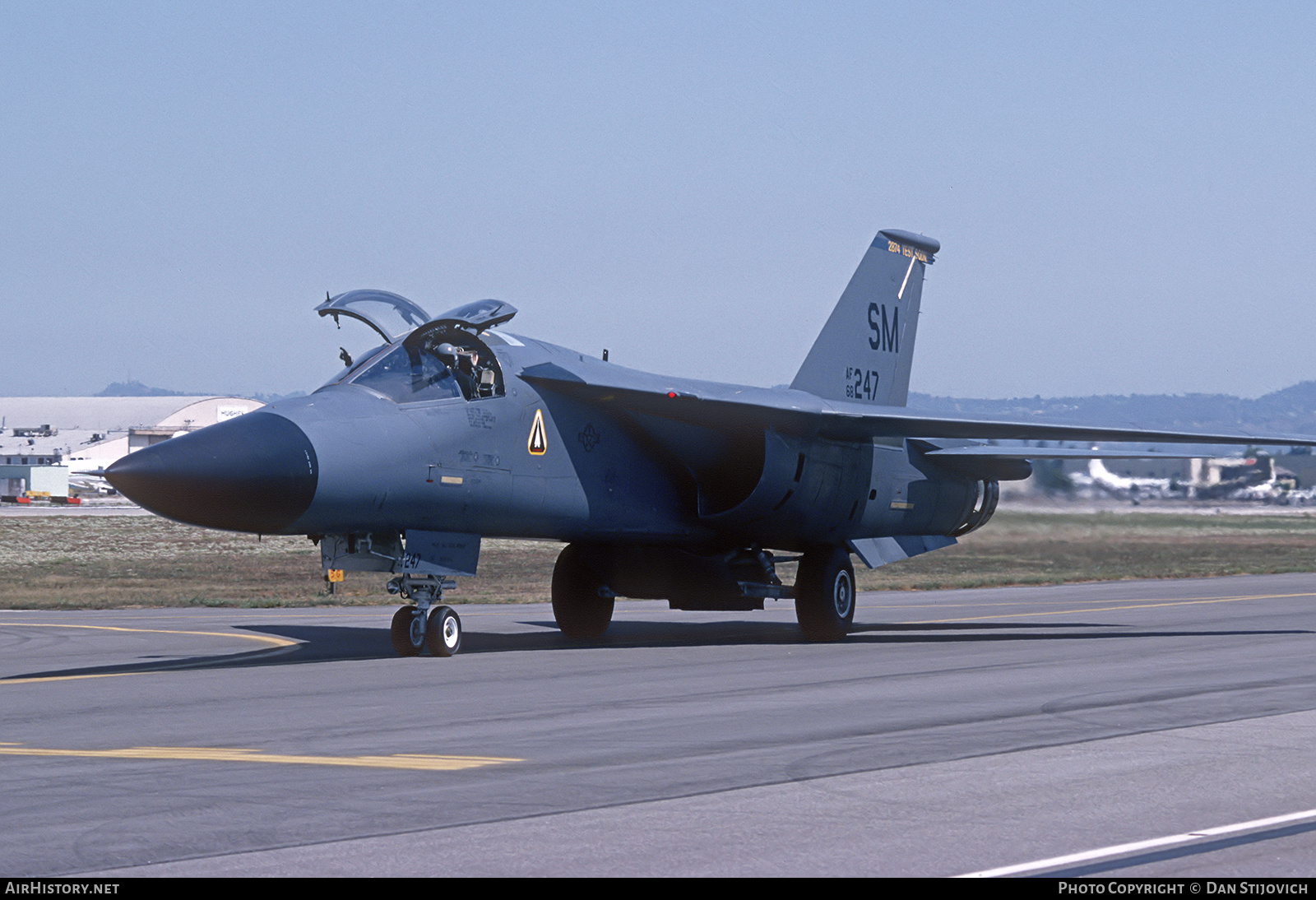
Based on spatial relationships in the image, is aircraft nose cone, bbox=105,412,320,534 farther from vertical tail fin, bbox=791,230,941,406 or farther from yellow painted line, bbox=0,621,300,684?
vertical tail fin, bbox=791,230,941,406

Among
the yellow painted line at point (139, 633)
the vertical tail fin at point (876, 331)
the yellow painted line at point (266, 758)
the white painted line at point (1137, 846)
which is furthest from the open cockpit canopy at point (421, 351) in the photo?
the white painted line at point (1137, 846)

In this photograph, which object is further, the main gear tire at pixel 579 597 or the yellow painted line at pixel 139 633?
the main gear tire at pixel 579 597

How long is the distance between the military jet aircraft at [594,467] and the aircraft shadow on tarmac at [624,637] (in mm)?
643

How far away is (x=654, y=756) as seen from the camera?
28.0 ft

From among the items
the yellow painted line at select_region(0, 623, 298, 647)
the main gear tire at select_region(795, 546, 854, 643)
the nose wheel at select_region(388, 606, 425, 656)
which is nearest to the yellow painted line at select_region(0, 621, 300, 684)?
the yellow painted line at select_region(0, 623, 298, 647)

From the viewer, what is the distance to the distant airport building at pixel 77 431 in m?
94.8

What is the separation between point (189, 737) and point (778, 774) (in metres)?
4.17

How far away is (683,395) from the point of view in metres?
16.5

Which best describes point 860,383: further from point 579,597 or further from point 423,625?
point 423,625

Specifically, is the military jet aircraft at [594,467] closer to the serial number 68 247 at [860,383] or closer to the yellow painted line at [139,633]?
the serial number 68 247 at [860,383]

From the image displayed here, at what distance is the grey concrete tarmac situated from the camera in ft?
19.7

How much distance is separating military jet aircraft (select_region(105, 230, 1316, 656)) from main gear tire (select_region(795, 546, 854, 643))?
0.03 meters
